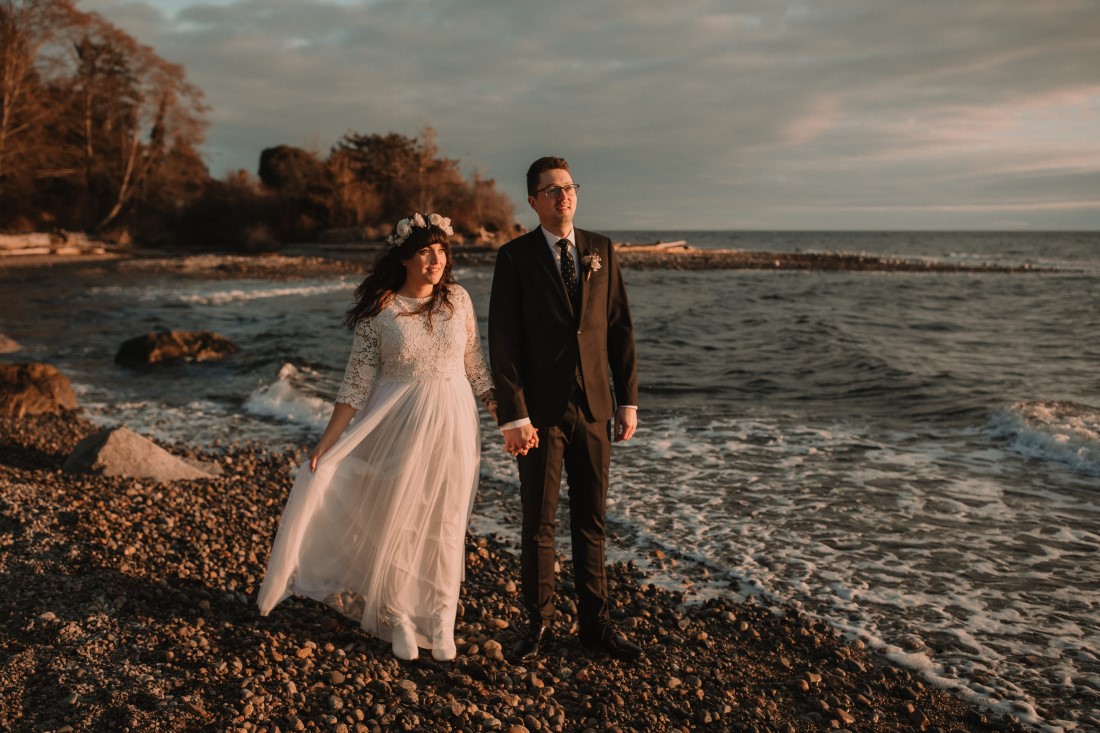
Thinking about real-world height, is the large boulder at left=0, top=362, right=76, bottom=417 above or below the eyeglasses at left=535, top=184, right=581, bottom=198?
below

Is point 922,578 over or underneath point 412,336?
underneath

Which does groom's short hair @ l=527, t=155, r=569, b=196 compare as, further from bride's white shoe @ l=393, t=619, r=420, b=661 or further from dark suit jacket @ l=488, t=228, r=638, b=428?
bride's white shoe @ l=393, t=619, r=420, b=661

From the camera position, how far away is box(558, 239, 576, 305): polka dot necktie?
395 centimetres

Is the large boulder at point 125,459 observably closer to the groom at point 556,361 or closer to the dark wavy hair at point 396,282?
the dark wavy hair at point 396,282

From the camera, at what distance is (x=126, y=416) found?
10859 millimetres

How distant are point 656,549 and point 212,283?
28544 mm

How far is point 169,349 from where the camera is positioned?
49.3ft

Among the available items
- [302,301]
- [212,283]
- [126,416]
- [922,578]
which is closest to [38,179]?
[212,283]

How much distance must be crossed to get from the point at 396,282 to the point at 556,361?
1010 mm

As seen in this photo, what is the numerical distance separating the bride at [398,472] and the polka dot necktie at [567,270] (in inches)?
23.1

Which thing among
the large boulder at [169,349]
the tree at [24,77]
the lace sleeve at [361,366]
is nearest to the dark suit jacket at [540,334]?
the lace sleeve at [361,366]

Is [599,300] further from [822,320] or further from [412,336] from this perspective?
[822,320]

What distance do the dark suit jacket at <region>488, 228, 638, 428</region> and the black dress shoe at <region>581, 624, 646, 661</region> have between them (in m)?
1.18

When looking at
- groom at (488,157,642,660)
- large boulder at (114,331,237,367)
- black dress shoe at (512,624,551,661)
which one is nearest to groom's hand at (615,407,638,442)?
groom at (488,157,642,660)
